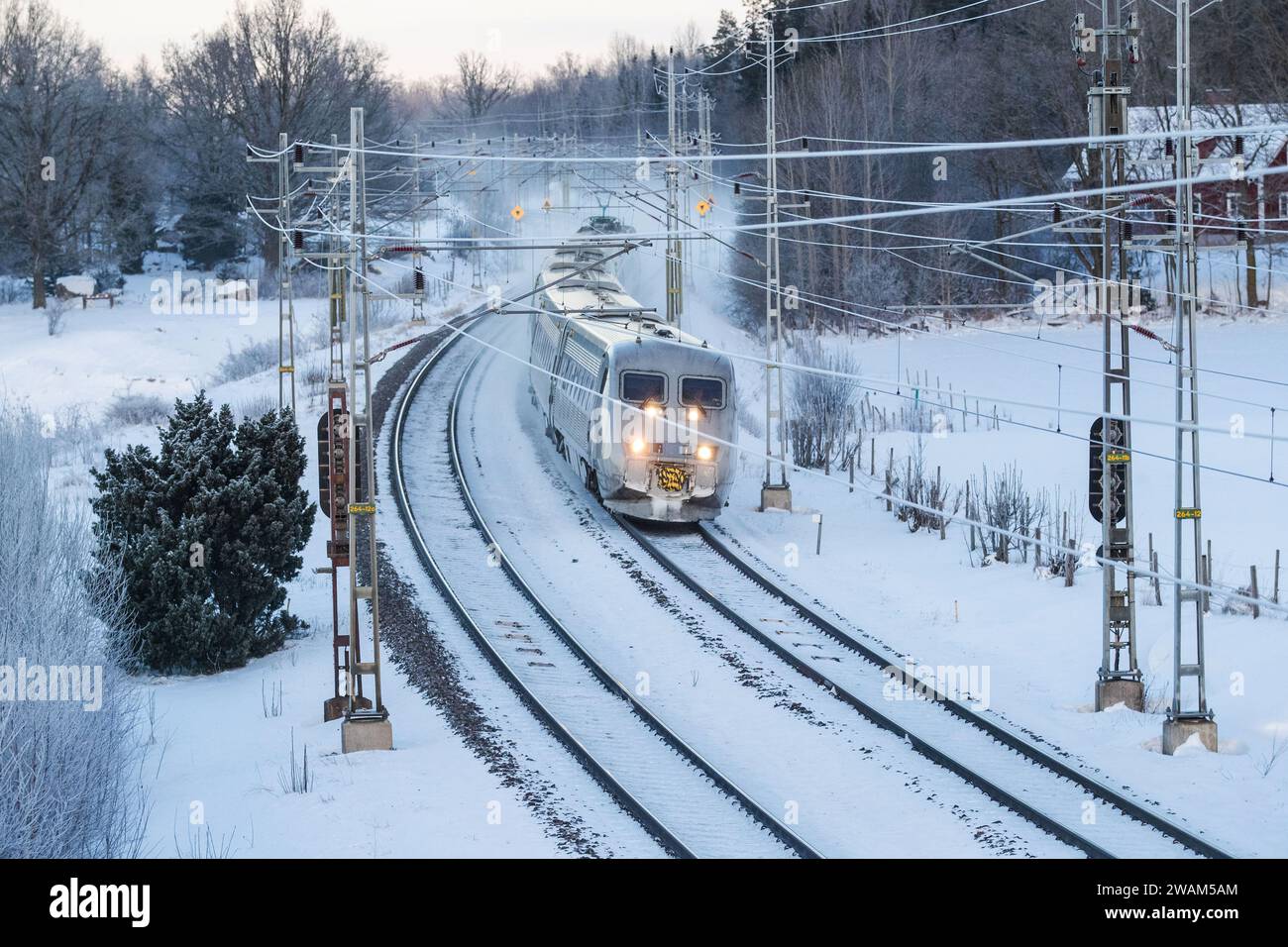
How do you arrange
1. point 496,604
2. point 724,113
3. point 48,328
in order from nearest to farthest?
point 496,604 → point 48,328 → point 724,113

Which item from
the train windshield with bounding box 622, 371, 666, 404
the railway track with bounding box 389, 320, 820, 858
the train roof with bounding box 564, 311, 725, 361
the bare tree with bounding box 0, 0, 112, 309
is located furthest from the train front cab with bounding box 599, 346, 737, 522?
the bare tree with bounding box 0, 0, 112, 309

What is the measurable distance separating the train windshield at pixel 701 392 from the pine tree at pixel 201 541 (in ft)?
20.7

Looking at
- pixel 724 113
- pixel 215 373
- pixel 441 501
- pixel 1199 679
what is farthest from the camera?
pixel 724 113

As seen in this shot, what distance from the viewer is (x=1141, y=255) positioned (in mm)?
58125

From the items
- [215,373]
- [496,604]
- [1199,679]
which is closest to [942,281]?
[215,373]

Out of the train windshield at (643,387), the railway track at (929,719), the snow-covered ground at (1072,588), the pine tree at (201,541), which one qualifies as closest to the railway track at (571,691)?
the railway track at (929,719)

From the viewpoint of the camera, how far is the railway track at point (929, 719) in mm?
13062

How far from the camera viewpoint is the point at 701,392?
24.0 m

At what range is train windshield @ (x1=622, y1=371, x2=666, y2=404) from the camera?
2350 cm

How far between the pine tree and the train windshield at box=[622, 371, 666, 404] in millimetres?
5393

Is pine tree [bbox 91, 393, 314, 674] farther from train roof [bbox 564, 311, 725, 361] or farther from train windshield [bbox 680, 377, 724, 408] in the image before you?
train windshield [bbox 680, 377, 724, 408]

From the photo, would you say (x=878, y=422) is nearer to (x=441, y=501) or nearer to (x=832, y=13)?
(x=441, y=501)

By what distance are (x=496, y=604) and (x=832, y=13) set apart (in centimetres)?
5133

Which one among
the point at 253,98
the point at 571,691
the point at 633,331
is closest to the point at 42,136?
the point at 253,98
